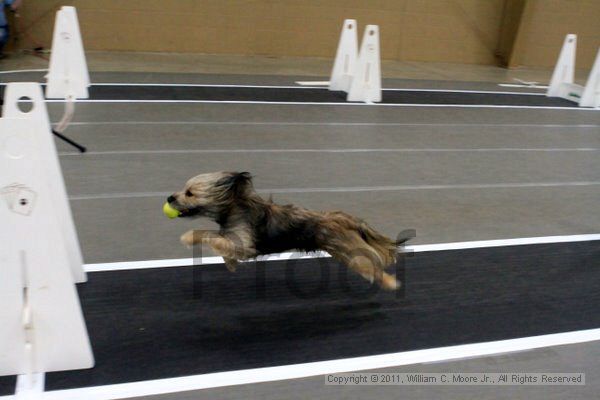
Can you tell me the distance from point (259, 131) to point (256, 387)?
189 inches

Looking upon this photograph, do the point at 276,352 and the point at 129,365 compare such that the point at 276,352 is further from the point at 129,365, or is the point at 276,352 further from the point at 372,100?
the point at 372,100

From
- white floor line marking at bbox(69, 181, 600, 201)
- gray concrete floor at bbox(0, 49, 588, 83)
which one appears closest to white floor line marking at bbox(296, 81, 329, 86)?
gray concrete floor at bbox(0, 49, 588, 83)

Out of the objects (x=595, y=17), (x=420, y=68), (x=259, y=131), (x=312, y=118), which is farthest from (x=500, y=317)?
(x=595, y=17)

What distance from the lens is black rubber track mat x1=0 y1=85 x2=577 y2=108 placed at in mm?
8531

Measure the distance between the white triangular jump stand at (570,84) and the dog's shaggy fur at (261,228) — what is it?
27.9 ft

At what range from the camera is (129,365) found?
2686 mm

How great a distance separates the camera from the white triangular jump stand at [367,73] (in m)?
9.07

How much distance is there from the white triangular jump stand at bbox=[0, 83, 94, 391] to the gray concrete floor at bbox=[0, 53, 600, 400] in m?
0.54

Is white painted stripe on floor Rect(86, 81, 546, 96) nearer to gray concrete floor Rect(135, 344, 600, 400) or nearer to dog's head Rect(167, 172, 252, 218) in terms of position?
dog's head Rect(167, 172, 252, 218)

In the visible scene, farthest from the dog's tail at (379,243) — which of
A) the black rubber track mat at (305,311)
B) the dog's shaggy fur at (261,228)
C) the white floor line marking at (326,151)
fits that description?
the white floor line marking at (326,151)

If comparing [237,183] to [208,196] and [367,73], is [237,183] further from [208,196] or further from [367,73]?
[367,73]

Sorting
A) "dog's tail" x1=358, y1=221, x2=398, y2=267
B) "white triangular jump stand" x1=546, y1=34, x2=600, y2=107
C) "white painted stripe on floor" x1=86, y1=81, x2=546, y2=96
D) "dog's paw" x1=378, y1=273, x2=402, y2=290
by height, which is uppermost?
"white triangular jump stand" x1=546, y1=34, x2=600, y2=107

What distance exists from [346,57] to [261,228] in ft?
23.4

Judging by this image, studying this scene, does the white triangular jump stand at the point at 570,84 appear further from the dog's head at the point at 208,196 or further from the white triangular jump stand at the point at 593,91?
the dog's head at the point at 208,196
